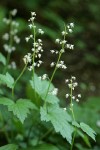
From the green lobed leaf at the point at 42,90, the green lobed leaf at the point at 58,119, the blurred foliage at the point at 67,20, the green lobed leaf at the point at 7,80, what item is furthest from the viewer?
the blurred foliage at the point at 67,20

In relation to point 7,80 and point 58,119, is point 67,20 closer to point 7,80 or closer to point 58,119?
point 7,80

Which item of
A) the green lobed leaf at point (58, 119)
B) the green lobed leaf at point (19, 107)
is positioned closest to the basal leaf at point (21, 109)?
the green lobed leaf at point (19, 107)

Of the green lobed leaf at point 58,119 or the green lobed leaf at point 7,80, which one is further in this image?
the green lobed leaf at point 7,80

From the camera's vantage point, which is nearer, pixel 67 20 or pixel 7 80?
pixel 7 80

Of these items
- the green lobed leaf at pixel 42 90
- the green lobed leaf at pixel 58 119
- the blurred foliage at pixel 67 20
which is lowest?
the green lobed leaf at pixel 58 119

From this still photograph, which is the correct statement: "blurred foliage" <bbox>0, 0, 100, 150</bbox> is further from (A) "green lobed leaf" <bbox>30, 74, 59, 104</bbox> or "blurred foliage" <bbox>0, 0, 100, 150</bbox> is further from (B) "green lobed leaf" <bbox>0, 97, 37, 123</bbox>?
(B) "green lobed leaf" <bbox>0, 97, 37, 123</bbox>

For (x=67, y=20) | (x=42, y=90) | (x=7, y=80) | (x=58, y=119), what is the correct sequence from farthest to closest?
(x=67, y=20) → (x=42, y=90) → (x=7, y=80) → (x=58, y=119)

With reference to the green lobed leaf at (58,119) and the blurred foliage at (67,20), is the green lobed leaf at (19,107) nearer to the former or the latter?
the green lobed leaf at (58,119)

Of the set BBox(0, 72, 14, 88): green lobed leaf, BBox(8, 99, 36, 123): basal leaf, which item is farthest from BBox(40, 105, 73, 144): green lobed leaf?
BBox(0, 72, 14, 88): green lobed leaf

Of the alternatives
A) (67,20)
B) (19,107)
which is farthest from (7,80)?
(67,20)

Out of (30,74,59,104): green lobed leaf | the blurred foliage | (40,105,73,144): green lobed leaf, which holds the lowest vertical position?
(40,105,73,144): green lobed leaf
